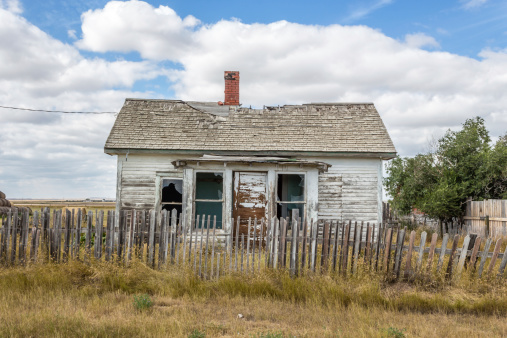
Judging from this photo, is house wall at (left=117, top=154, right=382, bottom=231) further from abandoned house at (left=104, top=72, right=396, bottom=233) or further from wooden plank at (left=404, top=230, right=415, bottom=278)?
wooden plank at (left=404, top=230, right=415, bottom=278)

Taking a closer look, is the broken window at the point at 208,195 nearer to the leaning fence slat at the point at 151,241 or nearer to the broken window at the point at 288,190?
the broken window at the point at 288,190

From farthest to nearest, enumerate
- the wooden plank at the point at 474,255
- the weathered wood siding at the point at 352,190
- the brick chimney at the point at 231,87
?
the brick chimney at the point at 231,87 → the weathered wood siding at the point at 352,190 → the wooden plank at the point at 474,255

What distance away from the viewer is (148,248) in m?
8.76

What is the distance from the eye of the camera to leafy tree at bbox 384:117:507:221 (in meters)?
18.6

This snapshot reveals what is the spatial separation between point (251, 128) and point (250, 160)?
320 cm

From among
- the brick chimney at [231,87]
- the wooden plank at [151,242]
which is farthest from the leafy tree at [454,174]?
the wooden plank at [151,242]

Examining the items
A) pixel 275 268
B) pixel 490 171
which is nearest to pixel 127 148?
pixel 275 268

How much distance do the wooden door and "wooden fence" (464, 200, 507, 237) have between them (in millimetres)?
10160

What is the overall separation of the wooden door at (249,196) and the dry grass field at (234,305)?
4.25 m

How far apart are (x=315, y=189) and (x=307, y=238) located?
415 centimetres

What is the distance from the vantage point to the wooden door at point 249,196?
12.2m

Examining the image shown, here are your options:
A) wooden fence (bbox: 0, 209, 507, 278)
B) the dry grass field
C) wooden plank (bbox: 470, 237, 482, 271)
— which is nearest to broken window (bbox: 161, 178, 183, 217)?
wooden fence (bbox: 0, 209, 507, 278)

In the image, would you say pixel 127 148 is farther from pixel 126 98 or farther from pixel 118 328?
pixel 118 328

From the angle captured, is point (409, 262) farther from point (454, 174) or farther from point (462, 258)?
point (454, 174)
